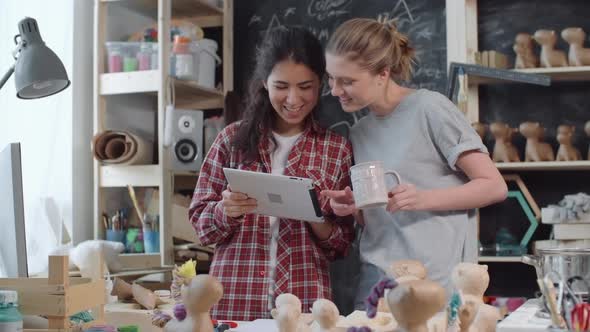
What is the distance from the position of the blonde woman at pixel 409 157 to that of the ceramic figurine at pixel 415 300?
82 centimetres

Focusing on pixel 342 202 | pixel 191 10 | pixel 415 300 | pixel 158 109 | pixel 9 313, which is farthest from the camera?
pixel 191 10

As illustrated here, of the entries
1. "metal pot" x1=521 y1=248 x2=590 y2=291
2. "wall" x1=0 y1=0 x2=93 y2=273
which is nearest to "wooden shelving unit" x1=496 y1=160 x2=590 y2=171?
"metal pot" x1=521 y1=248 x2=590 y2=291

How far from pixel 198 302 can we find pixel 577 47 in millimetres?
2137

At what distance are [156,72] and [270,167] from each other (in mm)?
1112

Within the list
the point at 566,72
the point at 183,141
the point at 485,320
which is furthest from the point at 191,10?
the point at 485,320

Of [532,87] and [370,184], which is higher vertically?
[532,87]

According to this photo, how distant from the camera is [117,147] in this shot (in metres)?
2.83

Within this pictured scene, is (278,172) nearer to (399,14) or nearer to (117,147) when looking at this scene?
(117,147)

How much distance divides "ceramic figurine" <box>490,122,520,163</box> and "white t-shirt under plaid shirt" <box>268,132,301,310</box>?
107 cm

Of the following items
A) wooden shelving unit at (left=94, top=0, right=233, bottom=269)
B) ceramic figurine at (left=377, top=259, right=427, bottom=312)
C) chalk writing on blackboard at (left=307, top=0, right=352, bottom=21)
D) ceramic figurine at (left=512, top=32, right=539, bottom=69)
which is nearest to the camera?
ceramic figurine at (left=377, top=259, right=427, bottom=312)

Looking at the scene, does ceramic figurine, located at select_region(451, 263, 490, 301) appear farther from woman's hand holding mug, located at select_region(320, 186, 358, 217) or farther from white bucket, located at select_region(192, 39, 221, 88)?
white bucket, located at select_region(192, 39, 221, 88)

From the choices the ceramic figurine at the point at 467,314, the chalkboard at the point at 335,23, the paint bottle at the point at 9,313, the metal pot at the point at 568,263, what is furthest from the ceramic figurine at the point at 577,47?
the paint bottle at the point at 9,313

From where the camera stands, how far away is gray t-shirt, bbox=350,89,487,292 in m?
1.69

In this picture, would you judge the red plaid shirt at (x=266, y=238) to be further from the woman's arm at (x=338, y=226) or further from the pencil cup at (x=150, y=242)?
the pencil cup at (x=150, y=242)
